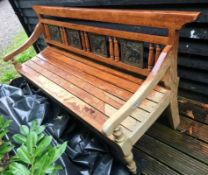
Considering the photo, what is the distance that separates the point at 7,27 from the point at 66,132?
252 inches

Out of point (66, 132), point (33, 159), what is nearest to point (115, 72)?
point (66, 132)

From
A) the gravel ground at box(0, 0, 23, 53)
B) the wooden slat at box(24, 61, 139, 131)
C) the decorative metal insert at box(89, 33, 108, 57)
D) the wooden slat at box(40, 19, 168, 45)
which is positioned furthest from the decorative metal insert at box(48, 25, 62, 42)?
the gravel ground at box(0, 0, 23, 53)

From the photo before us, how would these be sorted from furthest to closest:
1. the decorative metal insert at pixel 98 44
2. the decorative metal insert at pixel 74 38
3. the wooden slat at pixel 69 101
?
the decorative metal insert at pixel 74 38 → the decorative metal insert at pixel 98 44 → the wooden slat at pixel 69 101

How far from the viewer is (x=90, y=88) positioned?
74.4 inches

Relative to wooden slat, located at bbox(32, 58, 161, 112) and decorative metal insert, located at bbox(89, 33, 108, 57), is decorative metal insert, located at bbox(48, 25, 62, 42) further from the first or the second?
decorative metal insert, located at bbox(89, 33, 108, 57)

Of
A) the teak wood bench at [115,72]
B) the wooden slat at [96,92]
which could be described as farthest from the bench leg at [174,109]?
the wooden slat at [96,92]

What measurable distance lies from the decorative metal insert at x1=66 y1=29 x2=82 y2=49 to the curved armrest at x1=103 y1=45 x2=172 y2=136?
3.24 feet

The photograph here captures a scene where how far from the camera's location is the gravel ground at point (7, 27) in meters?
6.13

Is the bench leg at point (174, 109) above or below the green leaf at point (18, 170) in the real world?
below

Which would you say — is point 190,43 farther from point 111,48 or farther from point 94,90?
point 94,90

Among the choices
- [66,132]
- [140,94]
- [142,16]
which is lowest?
[66,132]

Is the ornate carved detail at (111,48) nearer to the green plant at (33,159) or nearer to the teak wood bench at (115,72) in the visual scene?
the teak wood bench at (115,72)

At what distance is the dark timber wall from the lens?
1.64 m

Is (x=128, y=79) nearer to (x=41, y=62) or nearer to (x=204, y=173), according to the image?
(x=204, y=173)
